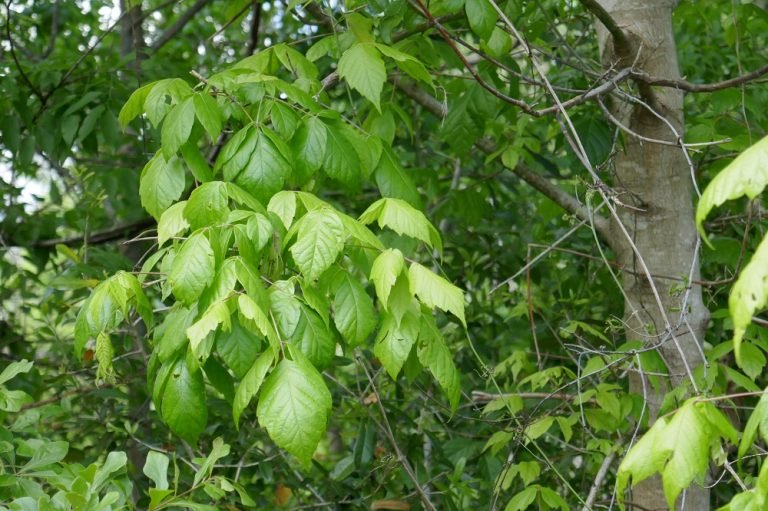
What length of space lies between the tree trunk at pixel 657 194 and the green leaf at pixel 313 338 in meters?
1.19

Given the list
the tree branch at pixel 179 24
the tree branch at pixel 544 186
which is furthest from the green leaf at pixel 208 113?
the tree branch at pixel 179 24

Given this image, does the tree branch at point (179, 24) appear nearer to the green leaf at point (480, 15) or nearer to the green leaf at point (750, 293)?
the green leaf at point (480, 15)

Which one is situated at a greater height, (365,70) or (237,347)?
(365,70)

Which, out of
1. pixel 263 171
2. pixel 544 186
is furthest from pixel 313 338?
pixel 544 186

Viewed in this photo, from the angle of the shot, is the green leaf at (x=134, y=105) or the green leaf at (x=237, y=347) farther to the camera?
the green leaf at (x=134, y=105)

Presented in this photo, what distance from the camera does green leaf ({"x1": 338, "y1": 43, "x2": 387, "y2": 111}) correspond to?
2.29 metres

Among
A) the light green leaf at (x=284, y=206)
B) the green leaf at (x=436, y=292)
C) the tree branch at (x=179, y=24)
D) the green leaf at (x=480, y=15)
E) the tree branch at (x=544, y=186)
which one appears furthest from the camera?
the tree branch at (x=179, y=24)

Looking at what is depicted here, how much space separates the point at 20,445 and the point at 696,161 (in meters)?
2.27

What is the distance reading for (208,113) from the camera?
215cm

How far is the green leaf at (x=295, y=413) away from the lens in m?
1.73

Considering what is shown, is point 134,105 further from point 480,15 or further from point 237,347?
point 480,15

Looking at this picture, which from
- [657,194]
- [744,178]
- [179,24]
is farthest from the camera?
[179,24]

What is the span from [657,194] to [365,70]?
1.06m

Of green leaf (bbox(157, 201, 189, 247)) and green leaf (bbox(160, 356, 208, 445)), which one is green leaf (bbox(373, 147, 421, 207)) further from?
green leaf (bbox(160, 356, 208, 445))
